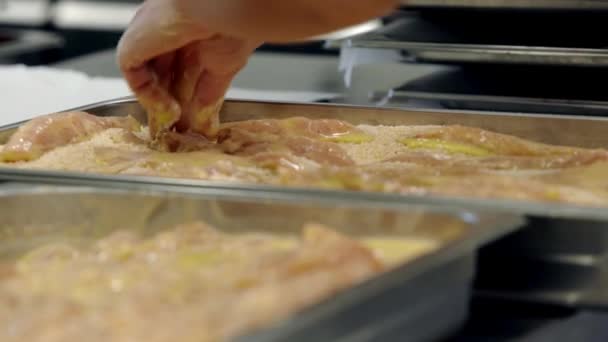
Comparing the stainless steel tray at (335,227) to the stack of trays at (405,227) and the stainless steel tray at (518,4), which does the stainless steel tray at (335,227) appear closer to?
the stack of trays at (405,227)

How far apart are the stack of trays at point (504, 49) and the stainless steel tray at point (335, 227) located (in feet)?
3.19

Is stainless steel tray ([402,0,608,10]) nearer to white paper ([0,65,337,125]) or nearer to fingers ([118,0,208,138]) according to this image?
white paper ([0,65,337,125])

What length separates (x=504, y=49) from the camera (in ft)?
6.61

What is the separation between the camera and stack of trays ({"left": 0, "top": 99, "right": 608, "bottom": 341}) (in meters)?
0.87

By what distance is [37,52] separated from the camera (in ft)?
10.5

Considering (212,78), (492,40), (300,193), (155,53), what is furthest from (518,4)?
(300,193)

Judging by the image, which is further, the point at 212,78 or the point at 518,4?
the point at 518,4

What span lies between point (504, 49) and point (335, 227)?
105 centimetres

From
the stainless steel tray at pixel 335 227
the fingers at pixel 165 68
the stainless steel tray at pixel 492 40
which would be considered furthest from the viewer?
the stainless steel tray at pixel 492 40

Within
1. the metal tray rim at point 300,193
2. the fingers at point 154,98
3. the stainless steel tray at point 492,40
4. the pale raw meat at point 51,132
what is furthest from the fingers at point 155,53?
the stainless steel tray at point 492,40

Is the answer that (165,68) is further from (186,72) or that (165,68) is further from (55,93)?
(55,93)

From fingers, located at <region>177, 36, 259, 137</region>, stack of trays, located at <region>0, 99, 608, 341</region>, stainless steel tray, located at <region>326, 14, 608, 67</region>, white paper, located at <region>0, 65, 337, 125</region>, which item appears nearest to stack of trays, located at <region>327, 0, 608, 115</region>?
stainless steel tray, located at <region>326, 14, 608, 67</region>

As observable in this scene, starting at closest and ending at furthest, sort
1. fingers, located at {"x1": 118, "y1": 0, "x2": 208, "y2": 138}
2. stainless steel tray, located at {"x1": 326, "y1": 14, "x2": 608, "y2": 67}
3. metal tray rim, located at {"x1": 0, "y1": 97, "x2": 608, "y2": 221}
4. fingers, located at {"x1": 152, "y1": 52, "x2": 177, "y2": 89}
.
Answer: metal tray rim, located at {"x1": 0, "y1": 97, "x2": 608, "y2": 221} < fingers, located at {"x1": 118, "y1": 0, "x2": 208, "y2": 138} < fingers, located at {"x1": 152, "y1": 52, "x2": 177, "y2": 89} < stainless steel tray, located at {"x1": 326, "y1": 14, "x2": 608, "y2": 67}

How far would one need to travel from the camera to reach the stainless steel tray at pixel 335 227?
83cm
